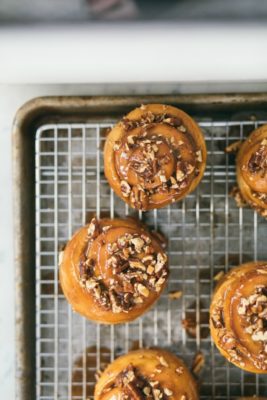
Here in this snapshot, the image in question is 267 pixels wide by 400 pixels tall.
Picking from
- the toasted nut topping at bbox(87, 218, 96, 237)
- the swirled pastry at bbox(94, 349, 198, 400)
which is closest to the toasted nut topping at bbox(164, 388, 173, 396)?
the swirled pastry at bbox(94, 349, 198, 400)

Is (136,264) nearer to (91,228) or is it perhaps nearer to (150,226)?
(91,228)

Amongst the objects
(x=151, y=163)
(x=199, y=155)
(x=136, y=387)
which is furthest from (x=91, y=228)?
(x=136, y=387)

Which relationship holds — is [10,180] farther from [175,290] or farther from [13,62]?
[175,290]

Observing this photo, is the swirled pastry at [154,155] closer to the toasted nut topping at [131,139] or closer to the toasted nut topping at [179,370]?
the toasted nut topping at [131,139]

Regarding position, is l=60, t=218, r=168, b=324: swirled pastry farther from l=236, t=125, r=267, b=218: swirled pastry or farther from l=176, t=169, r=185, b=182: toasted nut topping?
l=236, t=125, r=267, b=218: swirled pastry

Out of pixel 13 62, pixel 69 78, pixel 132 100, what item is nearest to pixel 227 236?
pixel 132 100
